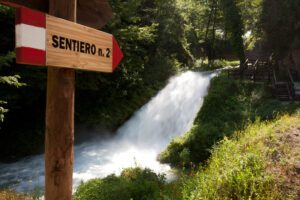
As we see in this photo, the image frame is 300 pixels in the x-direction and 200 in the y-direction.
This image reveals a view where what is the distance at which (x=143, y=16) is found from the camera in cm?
2347

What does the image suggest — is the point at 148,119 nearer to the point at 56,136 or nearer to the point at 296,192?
the point at 296,192

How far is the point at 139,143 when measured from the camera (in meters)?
16.2

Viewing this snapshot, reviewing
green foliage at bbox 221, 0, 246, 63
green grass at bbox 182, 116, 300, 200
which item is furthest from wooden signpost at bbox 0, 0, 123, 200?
green foliage at bbox 221, 0, 246, 63

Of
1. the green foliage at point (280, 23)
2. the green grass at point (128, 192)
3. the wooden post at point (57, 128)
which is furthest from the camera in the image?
the green foliage at point (280, 23)

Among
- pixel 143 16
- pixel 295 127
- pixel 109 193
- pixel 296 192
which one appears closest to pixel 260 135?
pixel 295 127

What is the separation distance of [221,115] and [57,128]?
11.8 m

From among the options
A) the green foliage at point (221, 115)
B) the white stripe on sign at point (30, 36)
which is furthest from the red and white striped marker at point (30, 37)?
the green foliage at point (221, 115)

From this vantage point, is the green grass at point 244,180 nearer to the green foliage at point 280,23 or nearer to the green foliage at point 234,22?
the green foliage at point 280,23

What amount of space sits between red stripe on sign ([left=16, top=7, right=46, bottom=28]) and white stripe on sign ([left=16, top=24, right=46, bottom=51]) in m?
0.03

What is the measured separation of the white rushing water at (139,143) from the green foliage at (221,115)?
0.98 meters

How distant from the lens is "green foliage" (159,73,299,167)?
39.7 feet

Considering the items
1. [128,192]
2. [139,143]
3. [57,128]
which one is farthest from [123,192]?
[139,143]

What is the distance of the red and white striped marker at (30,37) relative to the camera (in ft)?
Answer: 8.56

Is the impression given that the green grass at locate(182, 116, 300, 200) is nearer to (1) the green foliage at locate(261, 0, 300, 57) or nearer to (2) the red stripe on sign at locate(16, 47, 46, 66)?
(2) the red stripe on sign at locate(16, 47, 46, 66)
